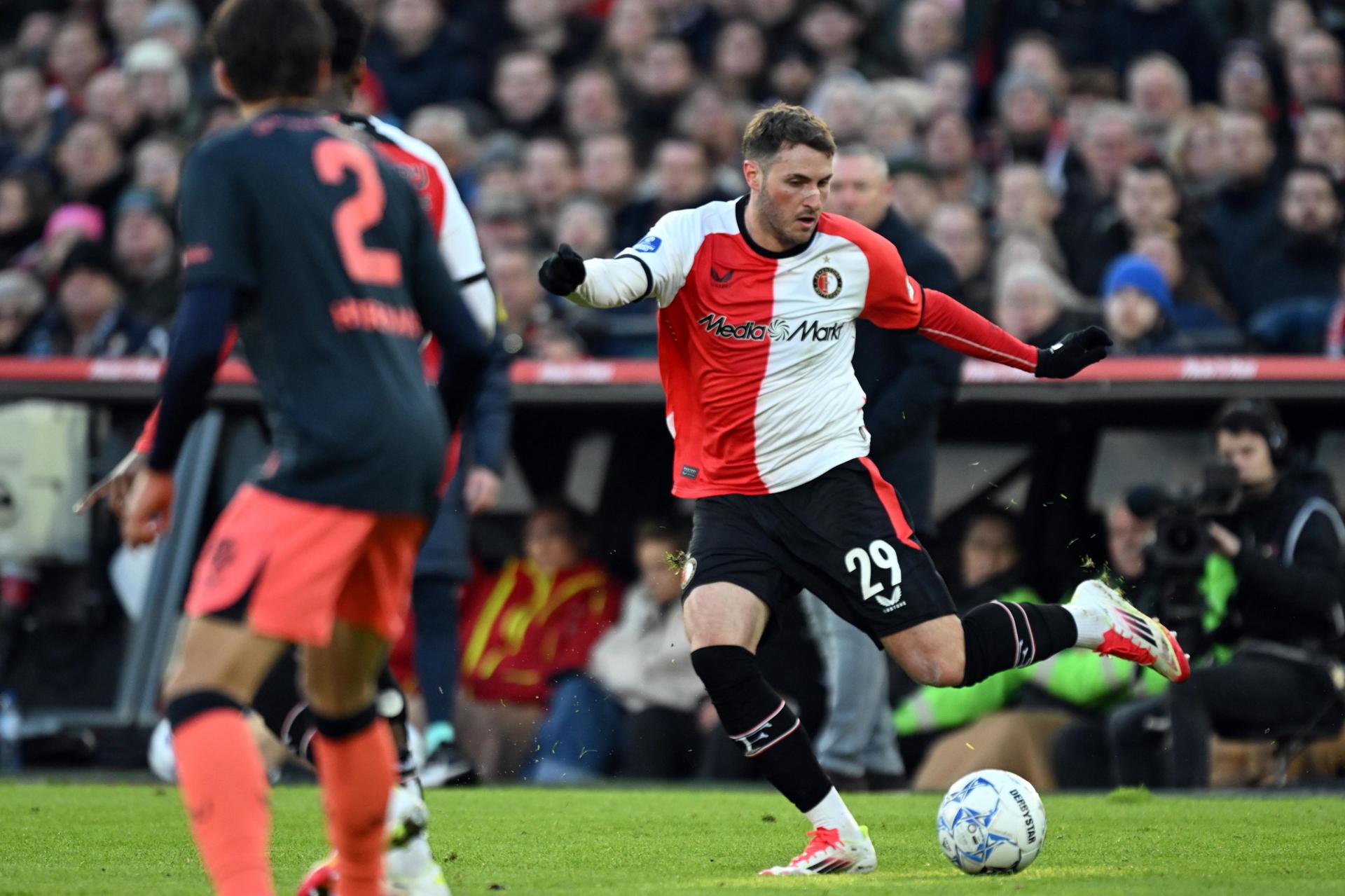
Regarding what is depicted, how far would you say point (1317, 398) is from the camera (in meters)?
9.27

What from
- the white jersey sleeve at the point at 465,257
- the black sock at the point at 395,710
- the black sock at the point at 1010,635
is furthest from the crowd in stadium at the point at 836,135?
the black sock at the point at 395,710

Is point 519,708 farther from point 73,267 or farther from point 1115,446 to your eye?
point 73,267

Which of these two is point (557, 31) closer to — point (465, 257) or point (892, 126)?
point (892, 126)

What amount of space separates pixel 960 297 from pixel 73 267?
229 inches

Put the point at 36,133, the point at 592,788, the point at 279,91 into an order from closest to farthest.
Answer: the point at 279,91, the point at 592,788, the point at 36,133

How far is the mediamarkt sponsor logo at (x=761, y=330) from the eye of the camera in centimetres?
610

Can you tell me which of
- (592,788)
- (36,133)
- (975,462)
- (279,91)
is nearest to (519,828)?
(592,788)

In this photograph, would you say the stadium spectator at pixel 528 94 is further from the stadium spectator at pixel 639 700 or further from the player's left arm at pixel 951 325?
the player's left arm at pixel 951 325

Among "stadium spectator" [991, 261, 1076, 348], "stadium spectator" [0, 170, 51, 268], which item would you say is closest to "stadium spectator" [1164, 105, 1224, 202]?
"stadium spectator" [991, 261, 1076, 348]

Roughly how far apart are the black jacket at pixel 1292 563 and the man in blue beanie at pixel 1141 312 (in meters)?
1.13

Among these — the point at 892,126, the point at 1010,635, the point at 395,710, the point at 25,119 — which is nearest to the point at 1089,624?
the point at 1010,635

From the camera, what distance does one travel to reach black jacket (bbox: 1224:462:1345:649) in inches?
327

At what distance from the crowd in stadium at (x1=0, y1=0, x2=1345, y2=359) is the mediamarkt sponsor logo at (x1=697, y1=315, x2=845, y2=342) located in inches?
153

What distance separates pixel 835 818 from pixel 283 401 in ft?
7.94
